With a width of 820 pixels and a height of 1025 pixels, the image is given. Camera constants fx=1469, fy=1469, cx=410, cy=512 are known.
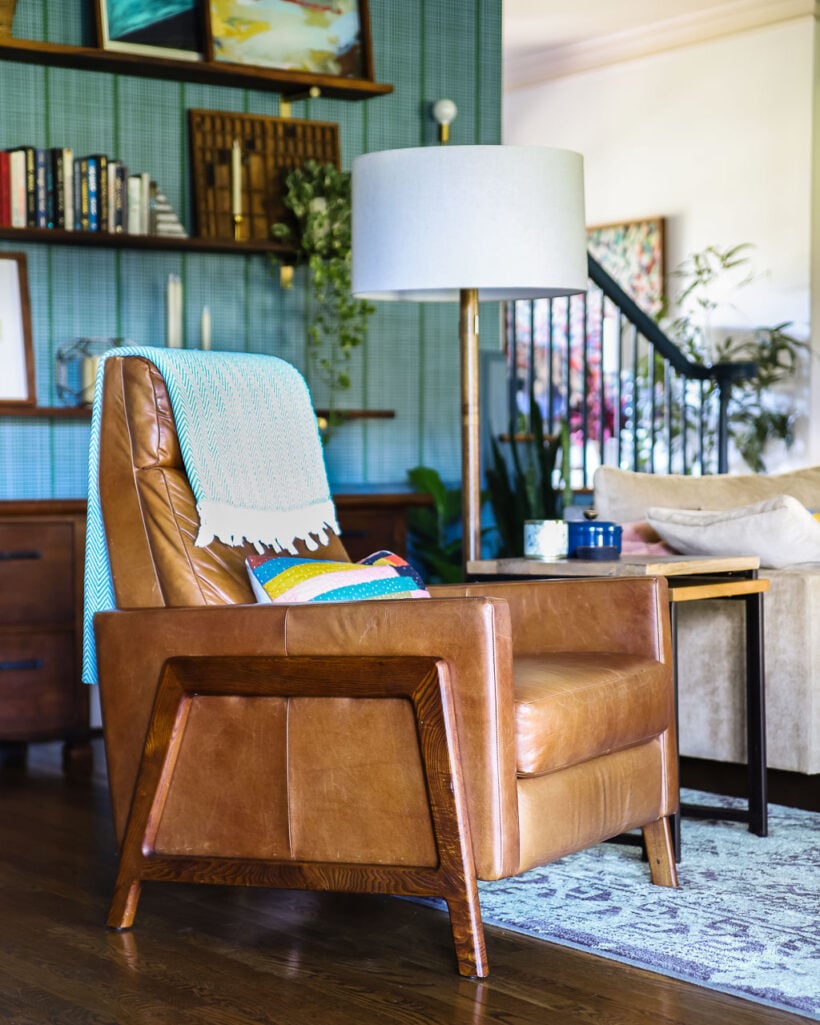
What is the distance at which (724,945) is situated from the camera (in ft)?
7.45

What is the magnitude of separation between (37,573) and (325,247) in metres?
1.46

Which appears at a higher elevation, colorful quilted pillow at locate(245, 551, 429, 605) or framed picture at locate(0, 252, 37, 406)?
framed picture at locate(0, 252, 37, 406)

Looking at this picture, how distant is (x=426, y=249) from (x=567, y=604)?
823mm

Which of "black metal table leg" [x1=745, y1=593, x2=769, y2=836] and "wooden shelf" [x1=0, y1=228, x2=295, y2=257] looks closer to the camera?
"black metal table leg" [x1=745, y1=593, x2=769, y2=836]

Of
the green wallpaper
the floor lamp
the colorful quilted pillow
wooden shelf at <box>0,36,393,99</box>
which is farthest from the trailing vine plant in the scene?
the colorful quilted pillow

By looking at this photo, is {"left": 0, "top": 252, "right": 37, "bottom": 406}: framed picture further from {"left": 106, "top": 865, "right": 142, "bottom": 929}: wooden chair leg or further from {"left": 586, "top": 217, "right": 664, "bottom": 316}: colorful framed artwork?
{"left": 586, "top": 217, "right": 664, "bottom": 316}: colorful framed artwork

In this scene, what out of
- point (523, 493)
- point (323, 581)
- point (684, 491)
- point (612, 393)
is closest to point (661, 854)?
point (323, 581)

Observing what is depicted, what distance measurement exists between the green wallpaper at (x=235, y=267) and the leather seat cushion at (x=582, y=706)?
2.37 metres

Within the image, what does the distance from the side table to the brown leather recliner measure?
0.20 metres

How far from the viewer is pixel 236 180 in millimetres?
4695

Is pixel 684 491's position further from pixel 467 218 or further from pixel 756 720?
pixel 467 218

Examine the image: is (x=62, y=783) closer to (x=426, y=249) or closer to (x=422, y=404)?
(x=426, y=249)

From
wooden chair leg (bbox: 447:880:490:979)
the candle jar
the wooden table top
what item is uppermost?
the candle jar

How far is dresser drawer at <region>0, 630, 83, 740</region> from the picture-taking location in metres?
4.03
